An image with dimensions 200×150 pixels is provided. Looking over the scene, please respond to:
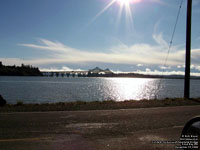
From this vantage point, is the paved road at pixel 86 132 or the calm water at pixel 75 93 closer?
the paved road at pixel 86 132

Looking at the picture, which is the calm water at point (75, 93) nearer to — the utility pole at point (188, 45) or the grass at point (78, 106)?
the utility pole at point (188, 45)

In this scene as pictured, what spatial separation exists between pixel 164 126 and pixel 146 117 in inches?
57.1

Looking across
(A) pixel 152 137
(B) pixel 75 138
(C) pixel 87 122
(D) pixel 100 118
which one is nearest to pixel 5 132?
(B) pixel 75 138

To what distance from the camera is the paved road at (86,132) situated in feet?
16.4

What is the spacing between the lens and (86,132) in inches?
245

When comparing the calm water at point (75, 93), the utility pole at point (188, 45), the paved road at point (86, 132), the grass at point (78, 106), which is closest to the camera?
the paved road at point (86, 132)

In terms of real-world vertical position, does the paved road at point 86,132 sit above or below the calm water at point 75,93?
above

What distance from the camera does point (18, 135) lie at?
5.82 meters

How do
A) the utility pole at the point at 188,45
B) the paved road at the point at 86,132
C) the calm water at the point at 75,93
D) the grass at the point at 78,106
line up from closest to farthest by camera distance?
the paved road at the point at 86,132 → the grass at the point at 78,106 → the utility pole at the point at 188,45 → the calm water at the point at 75,93

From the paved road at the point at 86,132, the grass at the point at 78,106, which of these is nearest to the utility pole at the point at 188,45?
the grass at the point at 78,106

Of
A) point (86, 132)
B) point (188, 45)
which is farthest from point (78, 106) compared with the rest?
point (188, 45)

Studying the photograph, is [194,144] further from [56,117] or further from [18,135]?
[56,117]

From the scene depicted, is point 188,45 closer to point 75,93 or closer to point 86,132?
point 86,132

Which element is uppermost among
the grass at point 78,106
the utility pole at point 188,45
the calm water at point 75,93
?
the utility pole at point 188,45
